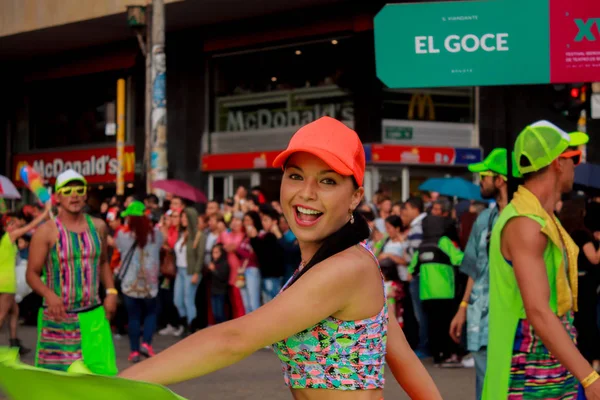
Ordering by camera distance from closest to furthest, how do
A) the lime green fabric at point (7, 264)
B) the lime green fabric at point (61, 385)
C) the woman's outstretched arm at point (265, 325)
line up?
the lime green fabric at point (61, 385), the woman's outstretched arm at point (265, 325), the lime green fabric at point (7, 264)

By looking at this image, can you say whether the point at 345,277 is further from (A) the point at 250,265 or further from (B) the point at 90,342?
(A) the point at 250,265

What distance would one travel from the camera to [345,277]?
265 cm

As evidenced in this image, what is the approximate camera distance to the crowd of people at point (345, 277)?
2725 mm

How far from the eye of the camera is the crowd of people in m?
2.72

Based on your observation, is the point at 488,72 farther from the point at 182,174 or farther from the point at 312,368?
the point at 182,174

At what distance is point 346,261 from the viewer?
2688 millimetres

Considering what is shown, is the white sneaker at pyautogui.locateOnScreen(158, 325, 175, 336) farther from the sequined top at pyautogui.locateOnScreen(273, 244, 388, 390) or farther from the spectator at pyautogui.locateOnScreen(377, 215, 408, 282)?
the sequined top at pyautogui.locateOnScreen(273, 244, 388, 390)

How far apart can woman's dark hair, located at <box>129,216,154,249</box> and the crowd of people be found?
2 cm

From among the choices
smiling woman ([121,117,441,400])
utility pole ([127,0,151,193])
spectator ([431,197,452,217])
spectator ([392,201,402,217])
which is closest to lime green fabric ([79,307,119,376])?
smiling woman ([121,117,441,400])

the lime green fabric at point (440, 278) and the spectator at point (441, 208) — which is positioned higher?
the spectator at point (441, 208)

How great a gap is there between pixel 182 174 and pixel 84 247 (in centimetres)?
1915

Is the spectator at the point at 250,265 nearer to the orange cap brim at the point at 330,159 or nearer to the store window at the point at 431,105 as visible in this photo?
the store window at the point at 431,105

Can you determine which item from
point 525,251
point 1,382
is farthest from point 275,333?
point 525,251

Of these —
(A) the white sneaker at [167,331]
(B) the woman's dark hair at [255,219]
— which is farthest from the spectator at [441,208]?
(A) the white sneaker at [167,331]
